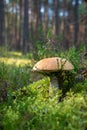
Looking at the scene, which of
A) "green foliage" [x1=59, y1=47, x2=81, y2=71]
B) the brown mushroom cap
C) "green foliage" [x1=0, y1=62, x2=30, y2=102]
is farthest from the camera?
"green foliage" [x1=59, y1=47, x2=81, y2=71]

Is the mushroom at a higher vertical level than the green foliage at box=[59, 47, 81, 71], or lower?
lower

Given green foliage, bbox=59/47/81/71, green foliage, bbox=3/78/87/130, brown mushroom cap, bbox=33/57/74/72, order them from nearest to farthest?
green foliage, bbox=3/78/87/130, brown mushroom cap, bbox=33/57/74/72, green foliage, bbox=59/47/81/71

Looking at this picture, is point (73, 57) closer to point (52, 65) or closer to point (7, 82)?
point (52, 65)

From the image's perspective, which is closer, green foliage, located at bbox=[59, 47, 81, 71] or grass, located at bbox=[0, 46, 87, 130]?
grass, located at bbox=[0, 46, 87, 130]

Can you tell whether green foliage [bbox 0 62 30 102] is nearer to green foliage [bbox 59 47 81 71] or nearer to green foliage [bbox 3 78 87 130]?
green foliage [bbox 3 78 87 130]

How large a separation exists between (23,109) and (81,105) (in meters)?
0.57

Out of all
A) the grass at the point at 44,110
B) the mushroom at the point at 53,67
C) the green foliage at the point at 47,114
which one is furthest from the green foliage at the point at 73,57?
the green foliage at the point at 47,114

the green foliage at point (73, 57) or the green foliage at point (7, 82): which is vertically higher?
the green foliage at point (73, 57)

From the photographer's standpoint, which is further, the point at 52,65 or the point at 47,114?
the point at 52,65

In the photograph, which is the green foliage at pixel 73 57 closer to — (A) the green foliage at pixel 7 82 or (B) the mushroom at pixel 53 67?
(B) the mushroom at pixel 53 67

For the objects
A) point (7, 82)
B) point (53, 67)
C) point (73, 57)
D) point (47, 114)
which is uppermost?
point (73, 57)

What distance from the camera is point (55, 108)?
2.79 meters

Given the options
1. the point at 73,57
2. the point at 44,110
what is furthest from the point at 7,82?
the point at 44,110

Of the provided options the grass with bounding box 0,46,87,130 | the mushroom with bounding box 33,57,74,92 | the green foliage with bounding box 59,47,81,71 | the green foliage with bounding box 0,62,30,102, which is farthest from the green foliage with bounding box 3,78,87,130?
the green foliage with bounding box 59,47,81,71
